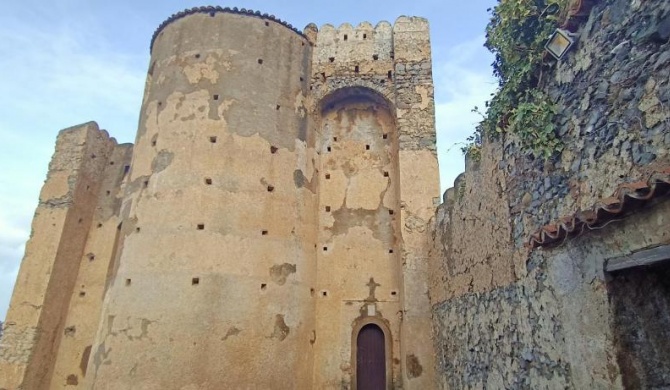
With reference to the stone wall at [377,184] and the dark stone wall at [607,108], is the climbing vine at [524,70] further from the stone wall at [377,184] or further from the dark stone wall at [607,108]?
the stone wall at [377,184]

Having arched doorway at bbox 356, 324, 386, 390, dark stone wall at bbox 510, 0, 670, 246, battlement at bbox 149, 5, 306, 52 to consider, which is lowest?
arched doorway at bbox 356, 324, 386, 390

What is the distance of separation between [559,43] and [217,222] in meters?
7.26

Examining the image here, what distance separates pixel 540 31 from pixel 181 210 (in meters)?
7.55

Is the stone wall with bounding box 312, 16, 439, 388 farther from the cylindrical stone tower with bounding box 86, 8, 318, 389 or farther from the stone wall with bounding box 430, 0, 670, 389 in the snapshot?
the stone wall with bounding box 430, 0, 670, 389

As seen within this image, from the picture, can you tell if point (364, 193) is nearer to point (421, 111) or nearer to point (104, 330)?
point (421, 111)

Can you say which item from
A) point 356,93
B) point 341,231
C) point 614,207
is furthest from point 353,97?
point 614,207

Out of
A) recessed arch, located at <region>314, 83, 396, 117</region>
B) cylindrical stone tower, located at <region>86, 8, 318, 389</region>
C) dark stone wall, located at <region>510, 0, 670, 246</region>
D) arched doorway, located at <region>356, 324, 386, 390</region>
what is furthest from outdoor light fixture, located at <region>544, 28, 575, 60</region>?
arched doorway, located at <region>356, 324, 386, 390</region>

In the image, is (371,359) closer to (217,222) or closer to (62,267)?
(217,222)

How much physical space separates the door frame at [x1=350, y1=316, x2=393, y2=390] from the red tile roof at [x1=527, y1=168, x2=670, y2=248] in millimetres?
6792

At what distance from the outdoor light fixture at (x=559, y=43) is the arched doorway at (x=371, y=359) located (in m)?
7.57

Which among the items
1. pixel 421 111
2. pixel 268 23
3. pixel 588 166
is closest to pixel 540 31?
pixel 588 166

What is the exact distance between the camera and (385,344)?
10.3 metres

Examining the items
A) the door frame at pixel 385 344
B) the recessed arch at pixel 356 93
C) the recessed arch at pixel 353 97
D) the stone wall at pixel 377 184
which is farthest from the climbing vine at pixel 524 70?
Answer: the recessed arch at pixel 353 97

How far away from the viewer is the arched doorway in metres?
10.1
